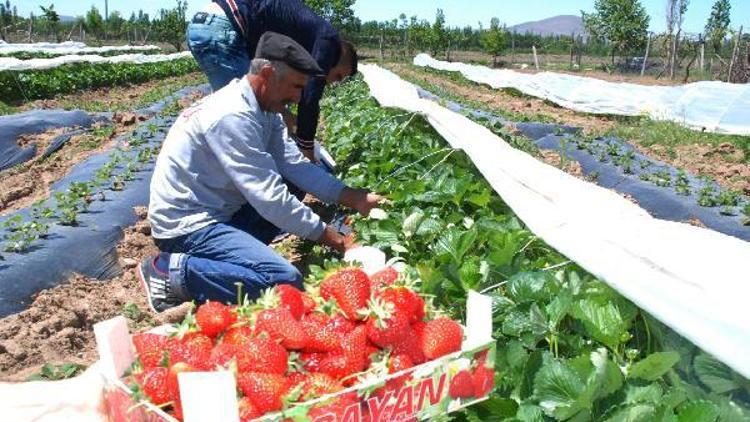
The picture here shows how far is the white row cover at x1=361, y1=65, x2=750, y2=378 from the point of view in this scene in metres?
1.58

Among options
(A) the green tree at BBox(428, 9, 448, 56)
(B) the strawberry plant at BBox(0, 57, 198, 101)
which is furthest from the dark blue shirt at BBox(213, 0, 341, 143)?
(A) the green tree at BBox(428, 9, 448, 56)

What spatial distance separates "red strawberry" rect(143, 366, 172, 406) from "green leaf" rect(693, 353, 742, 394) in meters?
1.28

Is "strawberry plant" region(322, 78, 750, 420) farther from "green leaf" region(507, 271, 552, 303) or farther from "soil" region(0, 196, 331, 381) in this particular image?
"soil" region(0, 196, 331, 381)

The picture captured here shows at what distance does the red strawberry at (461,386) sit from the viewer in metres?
1.88

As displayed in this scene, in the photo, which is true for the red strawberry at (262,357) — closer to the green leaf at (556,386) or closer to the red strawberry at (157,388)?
the red strawberry at (157,388)

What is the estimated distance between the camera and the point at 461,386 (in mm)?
1886

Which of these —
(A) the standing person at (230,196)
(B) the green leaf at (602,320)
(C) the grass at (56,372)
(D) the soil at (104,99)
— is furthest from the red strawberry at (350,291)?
(D) the soil at (104,99)

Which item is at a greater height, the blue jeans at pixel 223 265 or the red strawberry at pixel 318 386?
the red strawberry at pixel 318 386

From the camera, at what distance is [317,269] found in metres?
2.35

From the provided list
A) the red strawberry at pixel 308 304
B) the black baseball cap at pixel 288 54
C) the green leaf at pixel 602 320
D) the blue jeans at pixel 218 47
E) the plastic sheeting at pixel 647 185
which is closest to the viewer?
the green leaf at pixel 602 320

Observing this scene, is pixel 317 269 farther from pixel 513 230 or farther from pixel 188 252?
pixel 188 252

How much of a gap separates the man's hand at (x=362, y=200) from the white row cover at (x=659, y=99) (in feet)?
35.1

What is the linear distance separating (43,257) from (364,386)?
3.37 m

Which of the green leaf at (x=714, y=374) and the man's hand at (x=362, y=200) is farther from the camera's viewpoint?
the man's hand at (x=362, y=200)
